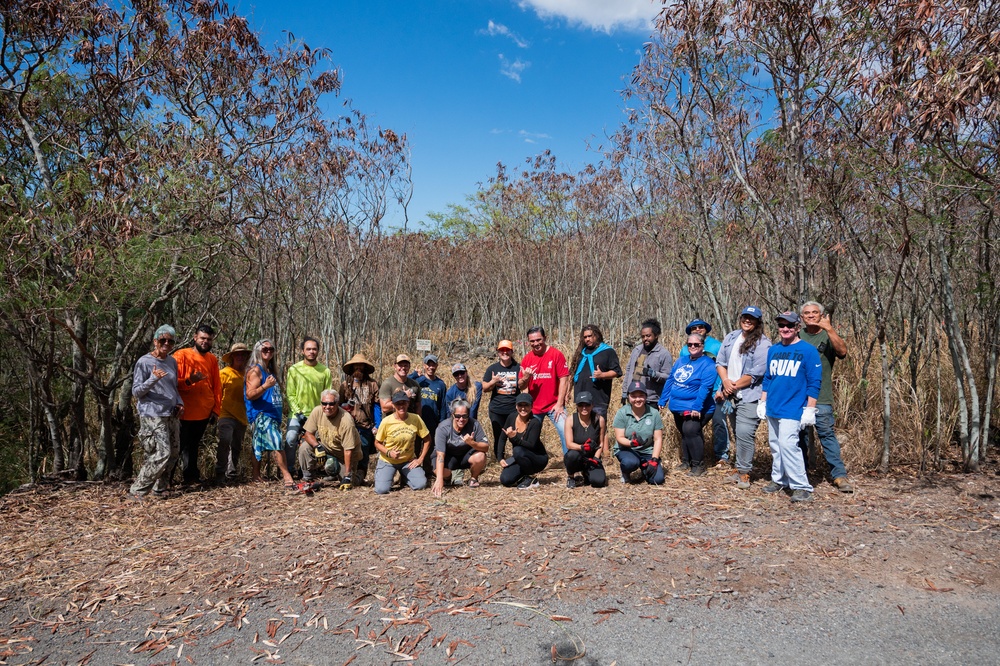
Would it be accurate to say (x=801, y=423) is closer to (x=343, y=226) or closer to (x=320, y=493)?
(x=320, y=493)

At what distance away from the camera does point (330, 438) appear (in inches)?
220

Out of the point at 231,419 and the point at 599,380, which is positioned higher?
the point at 599,380

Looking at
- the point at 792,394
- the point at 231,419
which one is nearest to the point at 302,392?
the point at 231,419

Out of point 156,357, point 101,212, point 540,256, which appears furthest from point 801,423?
point 540,256

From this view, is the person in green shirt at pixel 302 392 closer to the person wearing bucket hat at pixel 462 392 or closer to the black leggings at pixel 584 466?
the person wearing bucket hat at pixel 462 392

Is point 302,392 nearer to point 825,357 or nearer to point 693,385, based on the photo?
point 693,385

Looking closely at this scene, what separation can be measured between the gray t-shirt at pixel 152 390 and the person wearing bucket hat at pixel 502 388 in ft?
8.85

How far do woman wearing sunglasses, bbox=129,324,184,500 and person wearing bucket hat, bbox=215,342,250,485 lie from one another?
18.1 inches

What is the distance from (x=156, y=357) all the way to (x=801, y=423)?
514 centimetres

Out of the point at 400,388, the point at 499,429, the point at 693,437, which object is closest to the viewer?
the point at 693,437

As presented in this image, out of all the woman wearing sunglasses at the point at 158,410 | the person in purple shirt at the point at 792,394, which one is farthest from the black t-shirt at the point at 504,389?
the woman wearing sunglasses at the point at 158,410

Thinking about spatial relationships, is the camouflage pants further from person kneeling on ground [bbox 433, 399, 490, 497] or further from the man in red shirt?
the man in red shirt

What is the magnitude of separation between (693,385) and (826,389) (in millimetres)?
1069

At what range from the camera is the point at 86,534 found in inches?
172
